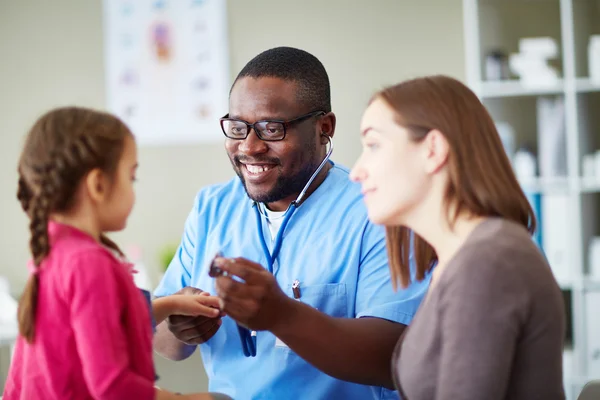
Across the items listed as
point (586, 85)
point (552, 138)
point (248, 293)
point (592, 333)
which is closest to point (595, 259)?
point (592, 333)

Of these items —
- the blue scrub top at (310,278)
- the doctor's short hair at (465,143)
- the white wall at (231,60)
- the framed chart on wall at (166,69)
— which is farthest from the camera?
the framed chart on wall at (166,69)

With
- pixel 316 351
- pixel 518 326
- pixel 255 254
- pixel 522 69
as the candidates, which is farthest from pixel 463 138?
pixel 522 69

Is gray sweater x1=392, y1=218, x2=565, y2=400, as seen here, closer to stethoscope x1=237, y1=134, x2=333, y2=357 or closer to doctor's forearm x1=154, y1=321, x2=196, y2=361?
stethoscope x1=237, y1=134, x2=333, y2=357

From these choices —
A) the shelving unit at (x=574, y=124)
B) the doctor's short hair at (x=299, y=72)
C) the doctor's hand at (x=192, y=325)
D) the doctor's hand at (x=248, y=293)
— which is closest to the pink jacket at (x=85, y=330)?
the doctor's hand at (x=248, y=293)

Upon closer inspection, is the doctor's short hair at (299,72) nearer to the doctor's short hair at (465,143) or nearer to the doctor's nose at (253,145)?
the doctor's nose at (253,145)

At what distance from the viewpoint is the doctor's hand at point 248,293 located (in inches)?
43.7

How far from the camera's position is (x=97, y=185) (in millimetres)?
1054

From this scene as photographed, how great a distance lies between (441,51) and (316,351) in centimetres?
219

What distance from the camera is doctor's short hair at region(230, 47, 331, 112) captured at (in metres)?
1.62

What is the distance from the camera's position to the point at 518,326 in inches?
37.9

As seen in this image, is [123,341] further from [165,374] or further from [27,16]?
[27,16]

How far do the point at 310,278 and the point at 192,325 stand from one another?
269mm

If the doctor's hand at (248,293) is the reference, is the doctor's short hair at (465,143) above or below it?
above

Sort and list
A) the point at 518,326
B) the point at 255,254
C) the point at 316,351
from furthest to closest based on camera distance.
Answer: the point at 255,254 < the point at 316,351 < the point at 518,326
